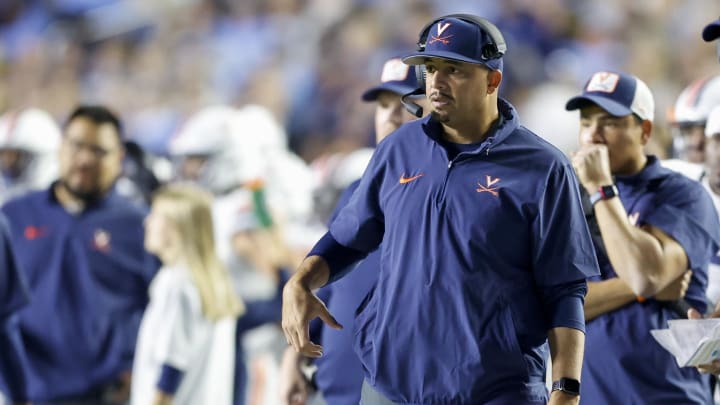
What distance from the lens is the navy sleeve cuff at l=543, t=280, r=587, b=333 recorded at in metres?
3.60

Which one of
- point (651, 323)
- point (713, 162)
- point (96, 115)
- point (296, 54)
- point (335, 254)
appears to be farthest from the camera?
point (296, 54)

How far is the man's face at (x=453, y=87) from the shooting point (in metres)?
3.70

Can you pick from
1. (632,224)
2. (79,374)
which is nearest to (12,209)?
(79,374)

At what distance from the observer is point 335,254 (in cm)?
389

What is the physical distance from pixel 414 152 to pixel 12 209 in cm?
437

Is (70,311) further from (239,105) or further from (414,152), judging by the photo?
(239,105)

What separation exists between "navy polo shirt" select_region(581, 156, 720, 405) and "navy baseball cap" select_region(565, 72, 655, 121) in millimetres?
221

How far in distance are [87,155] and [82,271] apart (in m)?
0.64

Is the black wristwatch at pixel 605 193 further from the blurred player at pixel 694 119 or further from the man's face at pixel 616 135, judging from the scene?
the blurred player at pixel 694 119

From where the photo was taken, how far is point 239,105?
15.9 meters

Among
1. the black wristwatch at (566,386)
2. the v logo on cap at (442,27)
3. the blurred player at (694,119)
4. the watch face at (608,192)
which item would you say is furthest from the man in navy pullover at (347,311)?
the blurred player at (694,119)

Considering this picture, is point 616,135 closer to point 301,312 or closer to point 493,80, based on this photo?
point 493,80

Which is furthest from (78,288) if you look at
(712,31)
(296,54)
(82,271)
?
(296,54)

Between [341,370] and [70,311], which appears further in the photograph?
[70,311]
